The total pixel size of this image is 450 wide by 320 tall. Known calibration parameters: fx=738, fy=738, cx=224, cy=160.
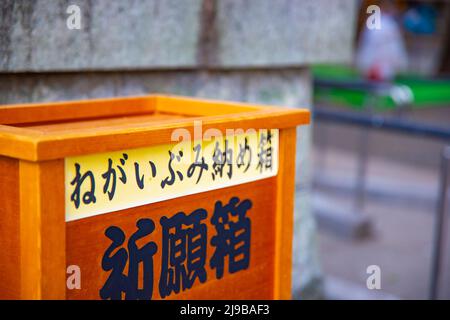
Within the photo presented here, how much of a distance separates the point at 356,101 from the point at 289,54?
5.69 metres

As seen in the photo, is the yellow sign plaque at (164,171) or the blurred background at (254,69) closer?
the yellow sign plaque at (164,171)

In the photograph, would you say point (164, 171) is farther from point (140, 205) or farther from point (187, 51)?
point (187, 51)

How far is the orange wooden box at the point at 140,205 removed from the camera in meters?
1.85

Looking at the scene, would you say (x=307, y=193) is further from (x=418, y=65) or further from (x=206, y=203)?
(x=418, y=65)

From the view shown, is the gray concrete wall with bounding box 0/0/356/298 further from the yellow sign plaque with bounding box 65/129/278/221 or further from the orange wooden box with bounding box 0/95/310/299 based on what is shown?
the yellow sign plaque with bounding box 65/129/278/221

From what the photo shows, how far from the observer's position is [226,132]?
228 centimetres

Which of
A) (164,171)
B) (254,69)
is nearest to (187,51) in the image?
(254,69)

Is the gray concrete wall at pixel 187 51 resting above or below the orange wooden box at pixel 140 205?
above

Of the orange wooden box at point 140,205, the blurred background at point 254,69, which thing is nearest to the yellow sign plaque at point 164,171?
the orange wooden box at point 140,205

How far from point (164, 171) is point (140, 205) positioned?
13 cm

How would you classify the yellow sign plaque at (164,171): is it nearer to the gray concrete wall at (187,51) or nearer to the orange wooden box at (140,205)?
the orange wooden box at (140,205)

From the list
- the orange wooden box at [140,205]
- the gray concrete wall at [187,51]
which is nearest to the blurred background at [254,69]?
the gray concrete wall at [187,51]

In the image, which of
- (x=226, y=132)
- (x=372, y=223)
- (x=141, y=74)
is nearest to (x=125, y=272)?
(x=226, y=132)

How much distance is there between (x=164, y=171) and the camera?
84.9 inches
